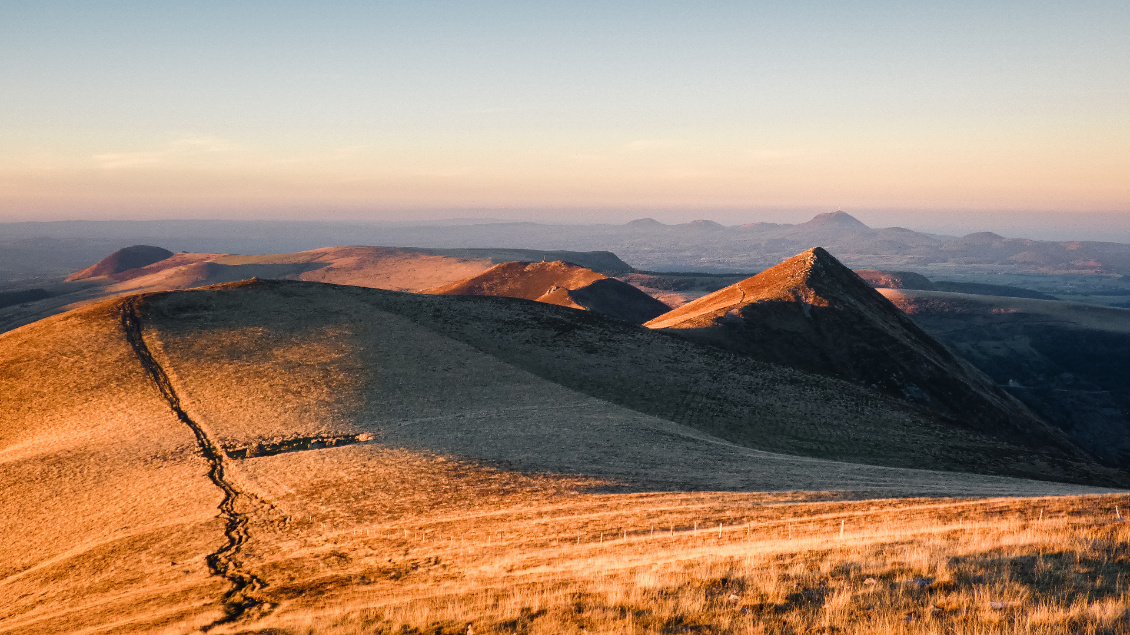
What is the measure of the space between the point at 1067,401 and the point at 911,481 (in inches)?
3959

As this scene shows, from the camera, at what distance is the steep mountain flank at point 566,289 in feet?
387

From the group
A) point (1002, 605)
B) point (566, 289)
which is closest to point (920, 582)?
point (1002, 605)

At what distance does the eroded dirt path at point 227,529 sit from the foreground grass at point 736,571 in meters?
1.33

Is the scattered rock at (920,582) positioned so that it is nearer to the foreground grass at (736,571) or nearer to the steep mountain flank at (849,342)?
the foreground grass at (736,571)

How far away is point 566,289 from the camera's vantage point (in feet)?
391

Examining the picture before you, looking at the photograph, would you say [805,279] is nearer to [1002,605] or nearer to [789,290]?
[789,290]

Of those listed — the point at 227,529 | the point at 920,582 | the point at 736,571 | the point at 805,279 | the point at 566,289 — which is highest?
the point at 805,279

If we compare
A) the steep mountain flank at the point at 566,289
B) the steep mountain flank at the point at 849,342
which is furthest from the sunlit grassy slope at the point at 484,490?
the steep mountain flank at the point at 566,289

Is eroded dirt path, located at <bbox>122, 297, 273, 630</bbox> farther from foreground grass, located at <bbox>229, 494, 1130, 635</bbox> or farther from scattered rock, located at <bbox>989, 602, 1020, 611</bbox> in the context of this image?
scattered rock, located at <bbox>989, 602, 1020, 611</bbox>

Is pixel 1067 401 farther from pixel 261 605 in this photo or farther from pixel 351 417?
pixel 261 605

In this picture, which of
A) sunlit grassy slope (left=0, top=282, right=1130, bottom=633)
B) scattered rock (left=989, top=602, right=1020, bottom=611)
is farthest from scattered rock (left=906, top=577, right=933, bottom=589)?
scattered rock (left=989, top=602, right=1020, bottom=611)

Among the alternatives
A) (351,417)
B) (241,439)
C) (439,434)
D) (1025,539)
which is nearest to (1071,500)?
(1025,539)

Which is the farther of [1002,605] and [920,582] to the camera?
[920,582]

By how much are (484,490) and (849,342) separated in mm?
53184
